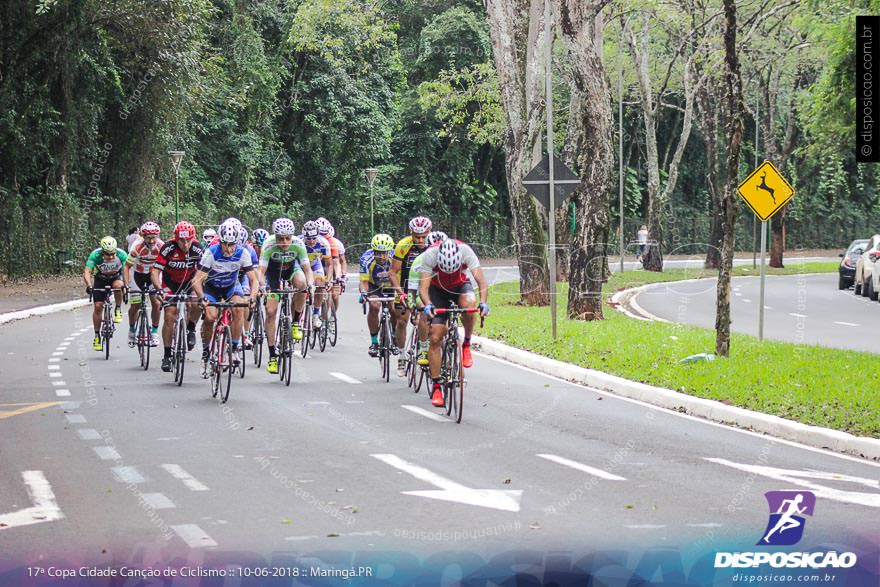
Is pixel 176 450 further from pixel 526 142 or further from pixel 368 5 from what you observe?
pixel 368 5

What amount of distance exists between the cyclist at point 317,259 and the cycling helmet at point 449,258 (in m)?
6.57

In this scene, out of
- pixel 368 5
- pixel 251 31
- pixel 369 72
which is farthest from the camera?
pixel 369 72

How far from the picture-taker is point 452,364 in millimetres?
13422

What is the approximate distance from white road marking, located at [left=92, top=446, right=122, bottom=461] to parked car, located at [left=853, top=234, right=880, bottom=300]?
29.2 meters

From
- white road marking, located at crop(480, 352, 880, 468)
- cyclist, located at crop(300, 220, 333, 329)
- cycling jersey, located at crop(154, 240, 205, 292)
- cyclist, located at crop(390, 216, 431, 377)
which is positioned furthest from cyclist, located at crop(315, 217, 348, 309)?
cyclist, located at crop(390, 216, 431, 377)

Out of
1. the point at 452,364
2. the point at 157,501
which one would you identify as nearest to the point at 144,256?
the point at 452,364

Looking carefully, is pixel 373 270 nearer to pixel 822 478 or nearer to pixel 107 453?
pixel 107 453

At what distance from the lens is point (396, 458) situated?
10828mm

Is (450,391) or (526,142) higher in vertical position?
(526,142)

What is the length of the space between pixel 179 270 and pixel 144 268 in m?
2.64

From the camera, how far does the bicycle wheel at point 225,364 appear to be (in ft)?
48.4

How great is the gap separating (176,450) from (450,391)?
129 inches

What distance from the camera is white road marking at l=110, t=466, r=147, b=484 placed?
9852mm

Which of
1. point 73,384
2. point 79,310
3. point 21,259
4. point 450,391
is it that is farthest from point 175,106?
point 450,391
